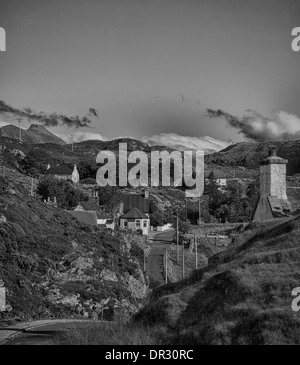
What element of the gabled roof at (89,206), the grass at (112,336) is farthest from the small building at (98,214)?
the grass at (112,336)

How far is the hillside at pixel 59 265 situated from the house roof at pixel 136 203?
93.0ft

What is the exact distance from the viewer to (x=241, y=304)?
13586 mm

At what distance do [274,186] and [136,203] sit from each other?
62440 mm

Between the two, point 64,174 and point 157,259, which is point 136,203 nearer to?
point 157,259

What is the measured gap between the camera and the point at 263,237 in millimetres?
20906

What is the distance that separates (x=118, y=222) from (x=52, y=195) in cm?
1092

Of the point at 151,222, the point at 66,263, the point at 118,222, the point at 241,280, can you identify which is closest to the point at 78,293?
the point at 66,263

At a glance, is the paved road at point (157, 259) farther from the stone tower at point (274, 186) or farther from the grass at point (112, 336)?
the grass at point (112, 336)

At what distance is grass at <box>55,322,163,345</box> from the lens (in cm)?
1269

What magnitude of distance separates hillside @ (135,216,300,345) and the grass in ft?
1.53

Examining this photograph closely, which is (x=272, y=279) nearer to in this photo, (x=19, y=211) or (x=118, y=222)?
(x=19, y=211)

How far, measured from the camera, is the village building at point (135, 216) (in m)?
79.7

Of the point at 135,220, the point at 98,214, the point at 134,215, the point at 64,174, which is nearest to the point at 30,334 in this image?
the point at 98,214
